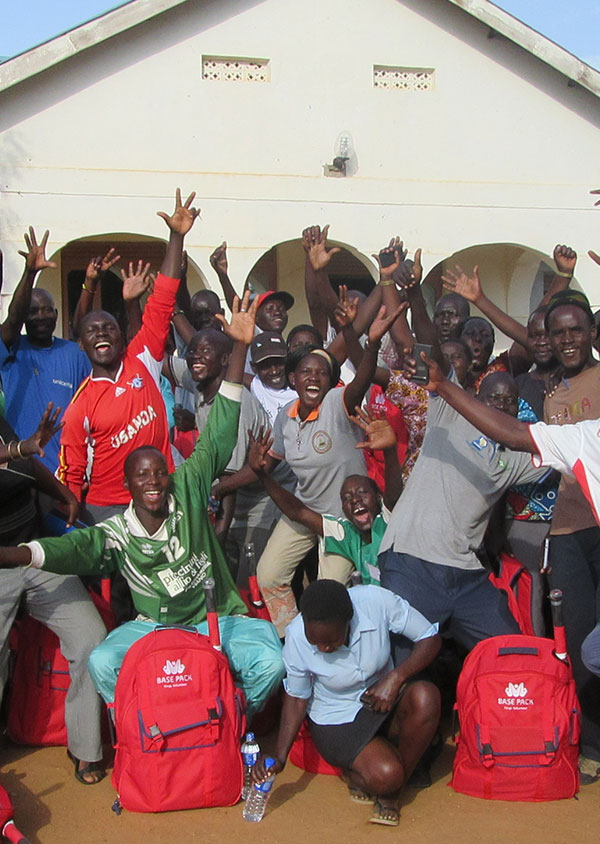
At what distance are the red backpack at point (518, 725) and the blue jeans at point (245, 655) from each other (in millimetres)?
882

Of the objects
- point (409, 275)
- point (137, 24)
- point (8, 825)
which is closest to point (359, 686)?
point (8, 825)

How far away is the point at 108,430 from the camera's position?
504cm

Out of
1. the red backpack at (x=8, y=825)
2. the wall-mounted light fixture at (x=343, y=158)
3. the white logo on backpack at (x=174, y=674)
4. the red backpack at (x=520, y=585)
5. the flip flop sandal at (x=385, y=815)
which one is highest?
the wall-mounted light fixture at (x=343, y=158)

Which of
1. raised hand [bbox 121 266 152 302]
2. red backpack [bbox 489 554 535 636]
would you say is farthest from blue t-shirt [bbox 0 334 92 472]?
red backpack [bbox 489 554 535 636]

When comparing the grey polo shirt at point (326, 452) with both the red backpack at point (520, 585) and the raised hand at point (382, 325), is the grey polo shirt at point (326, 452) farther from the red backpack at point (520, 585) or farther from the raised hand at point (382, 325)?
Answer: the red backpack at point (520, 585)

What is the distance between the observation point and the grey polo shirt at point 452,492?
4570 mm

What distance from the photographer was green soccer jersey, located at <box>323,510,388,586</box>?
16.3ft

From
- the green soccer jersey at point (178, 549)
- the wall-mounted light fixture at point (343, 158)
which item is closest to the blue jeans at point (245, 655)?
the green soccer jersey at point (178, 549)

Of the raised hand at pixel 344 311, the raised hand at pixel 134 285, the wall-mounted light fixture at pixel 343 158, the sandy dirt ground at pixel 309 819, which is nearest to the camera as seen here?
the sandy dirt ground at pixel 309 819

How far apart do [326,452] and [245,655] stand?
46.3 inches

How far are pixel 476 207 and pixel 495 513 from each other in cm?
663

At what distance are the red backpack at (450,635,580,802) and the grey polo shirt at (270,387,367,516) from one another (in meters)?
1.27

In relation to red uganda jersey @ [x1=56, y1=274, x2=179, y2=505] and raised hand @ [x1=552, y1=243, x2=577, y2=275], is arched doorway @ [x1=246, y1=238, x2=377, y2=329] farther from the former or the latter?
red uganda jersey @ [x1=56, y1=274, x2=179, y2=505]

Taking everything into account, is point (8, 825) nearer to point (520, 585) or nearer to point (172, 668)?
point (172, 668)
